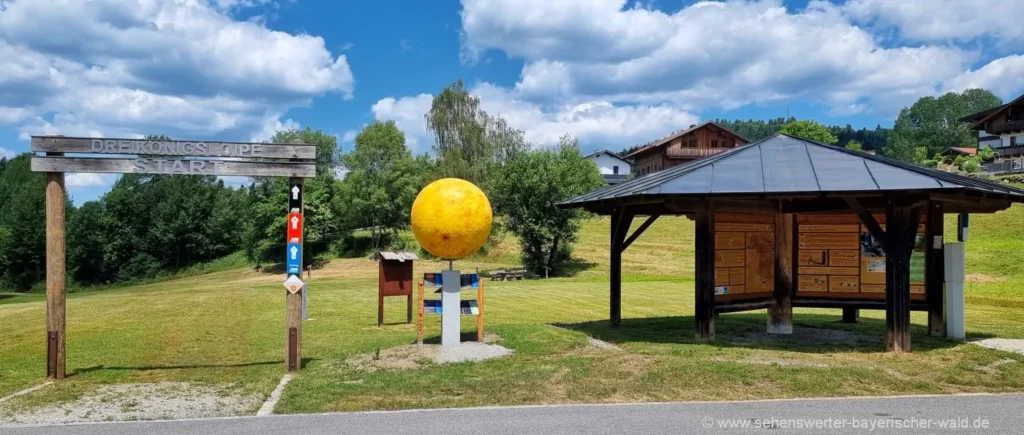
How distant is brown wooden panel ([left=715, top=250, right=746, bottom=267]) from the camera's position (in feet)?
45.7

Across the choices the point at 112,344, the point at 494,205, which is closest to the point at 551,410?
the point at 112,344

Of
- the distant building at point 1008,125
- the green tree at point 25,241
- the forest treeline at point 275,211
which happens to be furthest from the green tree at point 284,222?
the distant building at point 1008,125

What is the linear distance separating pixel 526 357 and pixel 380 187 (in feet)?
162

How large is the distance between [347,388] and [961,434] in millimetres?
6879

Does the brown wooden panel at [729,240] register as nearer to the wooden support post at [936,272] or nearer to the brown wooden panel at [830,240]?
the brown wooden panel at [830,240]

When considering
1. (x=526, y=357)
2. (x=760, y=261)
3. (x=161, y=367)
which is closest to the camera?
(x=526, y=357)

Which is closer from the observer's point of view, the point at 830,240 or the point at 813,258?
the point at 830,240

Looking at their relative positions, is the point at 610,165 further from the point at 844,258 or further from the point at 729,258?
the point at 729,258

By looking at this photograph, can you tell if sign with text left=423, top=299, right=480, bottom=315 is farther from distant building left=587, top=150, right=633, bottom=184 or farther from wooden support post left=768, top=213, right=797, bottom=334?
distant building left=587, top=150, right=633, bottom=184

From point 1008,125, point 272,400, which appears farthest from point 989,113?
point 272,400

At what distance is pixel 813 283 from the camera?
15.2 meters

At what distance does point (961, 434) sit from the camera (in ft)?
23.3

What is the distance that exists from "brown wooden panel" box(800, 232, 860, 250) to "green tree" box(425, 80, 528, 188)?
143ft

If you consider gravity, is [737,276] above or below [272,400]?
above
